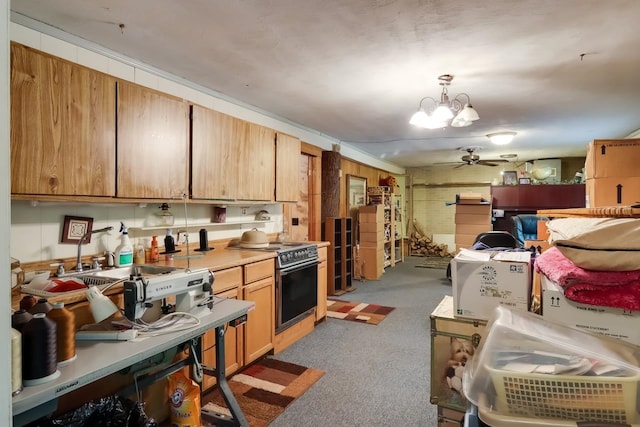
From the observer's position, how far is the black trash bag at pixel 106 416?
160 centimetres

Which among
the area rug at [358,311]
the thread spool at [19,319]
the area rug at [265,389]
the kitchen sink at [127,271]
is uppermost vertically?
the thread spool at [19,319]

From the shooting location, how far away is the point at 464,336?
1.63 m

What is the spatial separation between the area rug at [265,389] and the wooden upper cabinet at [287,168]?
1.67 meters

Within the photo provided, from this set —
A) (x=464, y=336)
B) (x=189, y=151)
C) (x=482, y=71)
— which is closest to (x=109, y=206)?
(x=189, y=151)

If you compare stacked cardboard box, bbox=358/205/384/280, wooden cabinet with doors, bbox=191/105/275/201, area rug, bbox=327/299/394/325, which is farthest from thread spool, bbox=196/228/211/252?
stacked cardboard box, bbox=358/205/384/280

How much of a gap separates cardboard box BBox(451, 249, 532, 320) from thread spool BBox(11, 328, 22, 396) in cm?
164

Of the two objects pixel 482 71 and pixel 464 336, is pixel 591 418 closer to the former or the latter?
pixel 464 336

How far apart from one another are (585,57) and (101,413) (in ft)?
12.0

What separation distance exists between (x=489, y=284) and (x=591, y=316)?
405 mm

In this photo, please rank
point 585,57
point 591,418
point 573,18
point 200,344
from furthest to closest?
point 585,57
point 200,344
point 573,18
point 591,418

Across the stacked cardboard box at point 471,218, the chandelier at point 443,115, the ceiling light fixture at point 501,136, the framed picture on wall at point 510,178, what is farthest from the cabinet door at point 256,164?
the framed picture on wall at point 510,178

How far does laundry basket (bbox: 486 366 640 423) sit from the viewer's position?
3.16 ft

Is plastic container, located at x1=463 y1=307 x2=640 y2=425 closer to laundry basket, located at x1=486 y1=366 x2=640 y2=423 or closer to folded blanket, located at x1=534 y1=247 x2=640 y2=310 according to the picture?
laundry basket, located at x1=486 y1=366 x2=640 y2=423

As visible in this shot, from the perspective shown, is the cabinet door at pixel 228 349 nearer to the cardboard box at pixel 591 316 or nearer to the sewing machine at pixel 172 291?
the sewing machine at pixel 172 291
